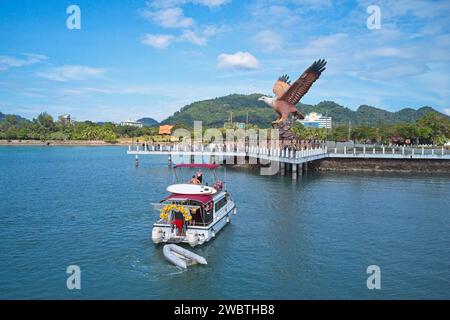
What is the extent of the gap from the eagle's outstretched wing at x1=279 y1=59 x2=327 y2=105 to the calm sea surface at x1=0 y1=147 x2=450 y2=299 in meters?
13.5

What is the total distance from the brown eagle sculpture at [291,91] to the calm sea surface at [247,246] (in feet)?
44.8

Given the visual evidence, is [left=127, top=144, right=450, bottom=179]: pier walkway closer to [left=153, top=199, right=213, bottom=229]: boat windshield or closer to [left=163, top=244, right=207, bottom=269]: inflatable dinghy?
[left=153, top=199, right=213, bottom=229]: boat windshield

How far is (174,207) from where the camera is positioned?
1998 centimetres

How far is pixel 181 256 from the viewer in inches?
715

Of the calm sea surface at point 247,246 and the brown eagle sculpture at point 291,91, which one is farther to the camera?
the brown eagle sculpture at point 291,91

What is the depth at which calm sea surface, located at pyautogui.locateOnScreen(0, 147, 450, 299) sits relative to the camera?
51.8ft

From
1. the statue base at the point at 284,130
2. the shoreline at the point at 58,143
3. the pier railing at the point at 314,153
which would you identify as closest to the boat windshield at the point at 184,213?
the pier railing at the point at 314,153

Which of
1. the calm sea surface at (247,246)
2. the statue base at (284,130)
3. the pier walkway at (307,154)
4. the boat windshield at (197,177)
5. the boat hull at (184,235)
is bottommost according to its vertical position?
the calm sea surface at (247,246)

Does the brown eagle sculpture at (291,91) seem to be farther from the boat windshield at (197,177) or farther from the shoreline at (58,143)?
the shoreline at (58,143)

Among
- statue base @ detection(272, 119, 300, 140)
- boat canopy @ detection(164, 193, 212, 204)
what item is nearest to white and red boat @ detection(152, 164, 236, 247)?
boat canopy @ detection(164, 193, 212, 204)

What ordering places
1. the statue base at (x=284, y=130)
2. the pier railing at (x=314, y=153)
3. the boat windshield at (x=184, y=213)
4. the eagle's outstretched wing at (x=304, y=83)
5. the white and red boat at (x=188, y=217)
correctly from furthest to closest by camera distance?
the statue base at (x=284, y=130) → the pier railing at (x=314, y=153) → the eagle's outstretched wing at (x=304, y=83) → the boat windshield at (x=184, y=213) → the white and red boat at (x=188, y=217)

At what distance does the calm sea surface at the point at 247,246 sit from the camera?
51.8 feet
